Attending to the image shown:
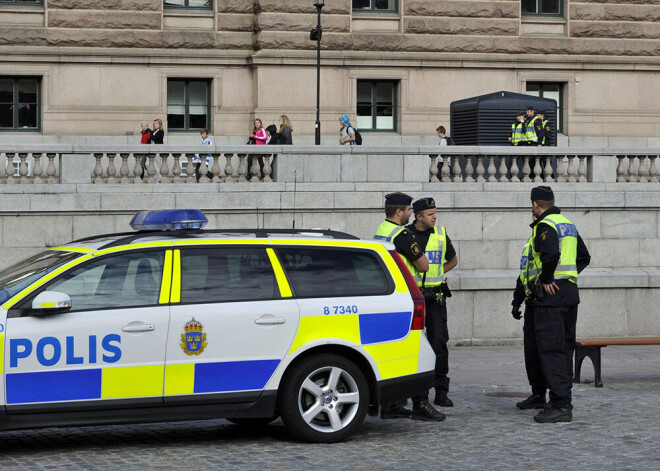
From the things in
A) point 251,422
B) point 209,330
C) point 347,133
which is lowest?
point 251,422

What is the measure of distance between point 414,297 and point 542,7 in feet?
77.4

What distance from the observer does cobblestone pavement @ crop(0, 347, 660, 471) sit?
9.02 m

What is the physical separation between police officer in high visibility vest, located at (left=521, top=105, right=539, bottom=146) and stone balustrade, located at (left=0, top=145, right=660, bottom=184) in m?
2.59

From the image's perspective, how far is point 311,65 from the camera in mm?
30391

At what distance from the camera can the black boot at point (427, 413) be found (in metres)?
11.0

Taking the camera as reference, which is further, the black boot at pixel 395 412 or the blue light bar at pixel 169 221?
the black boot at pixel 395 412

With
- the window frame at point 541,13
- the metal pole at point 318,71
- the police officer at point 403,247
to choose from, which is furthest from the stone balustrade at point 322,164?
the window frame at point 541,13

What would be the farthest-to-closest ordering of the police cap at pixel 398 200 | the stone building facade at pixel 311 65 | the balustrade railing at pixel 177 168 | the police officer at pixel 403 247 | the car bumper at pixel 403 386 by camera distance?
1. the stone building facade at pixel 311 65
2. the balustrade railing at pixel 177 168
3. the police cap at pixel 398 200
4. the police officer at pixel 403 247
5. the car bumper at pixel 403 386

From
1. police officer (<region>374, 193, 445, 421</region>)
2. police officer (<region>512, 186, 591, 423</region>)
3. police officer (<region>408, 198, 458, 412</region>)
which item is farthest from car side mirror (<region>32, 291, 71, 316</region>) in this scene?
police officer (<region>512, 186, 591, 423</region>)

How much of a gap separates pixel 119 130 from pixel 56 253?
20254mm

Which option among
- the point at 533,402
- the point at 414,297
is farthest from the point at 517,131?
the point at 414,297

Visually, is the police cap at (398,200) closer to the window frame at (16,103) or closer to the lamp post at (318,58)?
the lamp post at (318,58)

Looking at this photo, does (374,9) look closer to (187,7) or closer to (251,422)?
(187,7)

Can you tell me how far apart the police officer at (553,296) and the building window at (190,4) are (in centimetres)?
2053
